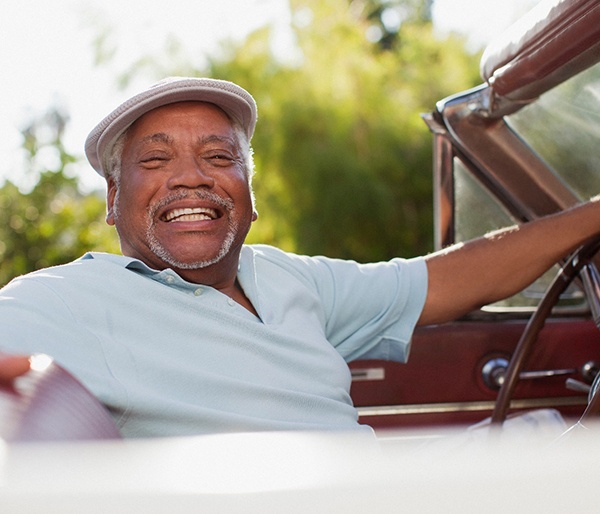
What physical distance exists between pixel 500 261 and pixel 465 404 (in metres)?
0.61

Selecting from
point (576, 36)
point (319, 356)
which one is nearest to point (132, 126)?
point (319, 356)

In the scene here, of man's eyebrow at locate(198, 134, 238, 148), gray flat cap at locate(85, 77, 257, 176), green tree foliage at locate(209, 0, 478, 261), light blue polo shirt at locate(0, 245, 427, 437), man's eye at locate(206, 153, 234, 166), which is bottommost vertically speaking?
light blue polo shirt at locate(0, 245, 427, 437)

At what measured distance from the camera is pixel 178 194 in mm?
1837

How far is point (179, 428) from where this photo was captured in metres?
1.44

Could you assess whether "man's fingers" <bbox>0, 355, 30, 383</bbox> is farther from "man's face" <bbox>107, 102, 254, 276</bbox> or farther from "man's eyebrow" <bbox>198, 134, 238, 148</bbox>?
"man's eyebrow" <bbox>198, 134, 238, 148</bbox>

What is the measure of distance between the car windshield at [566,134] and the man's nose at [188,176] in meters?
0.87

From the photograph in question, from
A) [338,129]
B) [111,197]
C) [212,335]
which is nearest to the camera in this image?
[212,335]

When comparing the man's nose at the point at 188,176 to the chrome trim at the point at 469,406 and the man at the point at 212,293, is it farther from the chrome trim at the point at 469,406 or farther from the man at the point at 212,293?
the chrome trim at the point at 469,406

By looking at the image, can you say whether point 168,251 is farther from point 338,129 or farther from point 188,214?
point 338,129

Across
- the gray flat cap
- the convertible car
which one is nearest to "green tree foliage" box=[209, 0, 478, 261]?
the convertible car

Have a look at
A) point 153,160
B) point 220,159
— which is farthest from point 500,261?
point 153,160

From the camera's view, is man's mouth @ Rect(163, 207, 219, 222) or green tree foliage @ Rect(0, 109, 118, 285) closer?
man's mouth @ Rect(163, 207, 219, 222)

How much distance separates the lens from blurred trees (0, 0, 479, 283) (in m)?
7.34

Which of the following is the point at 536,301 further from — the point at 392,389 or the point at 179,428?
the point at 179,428
